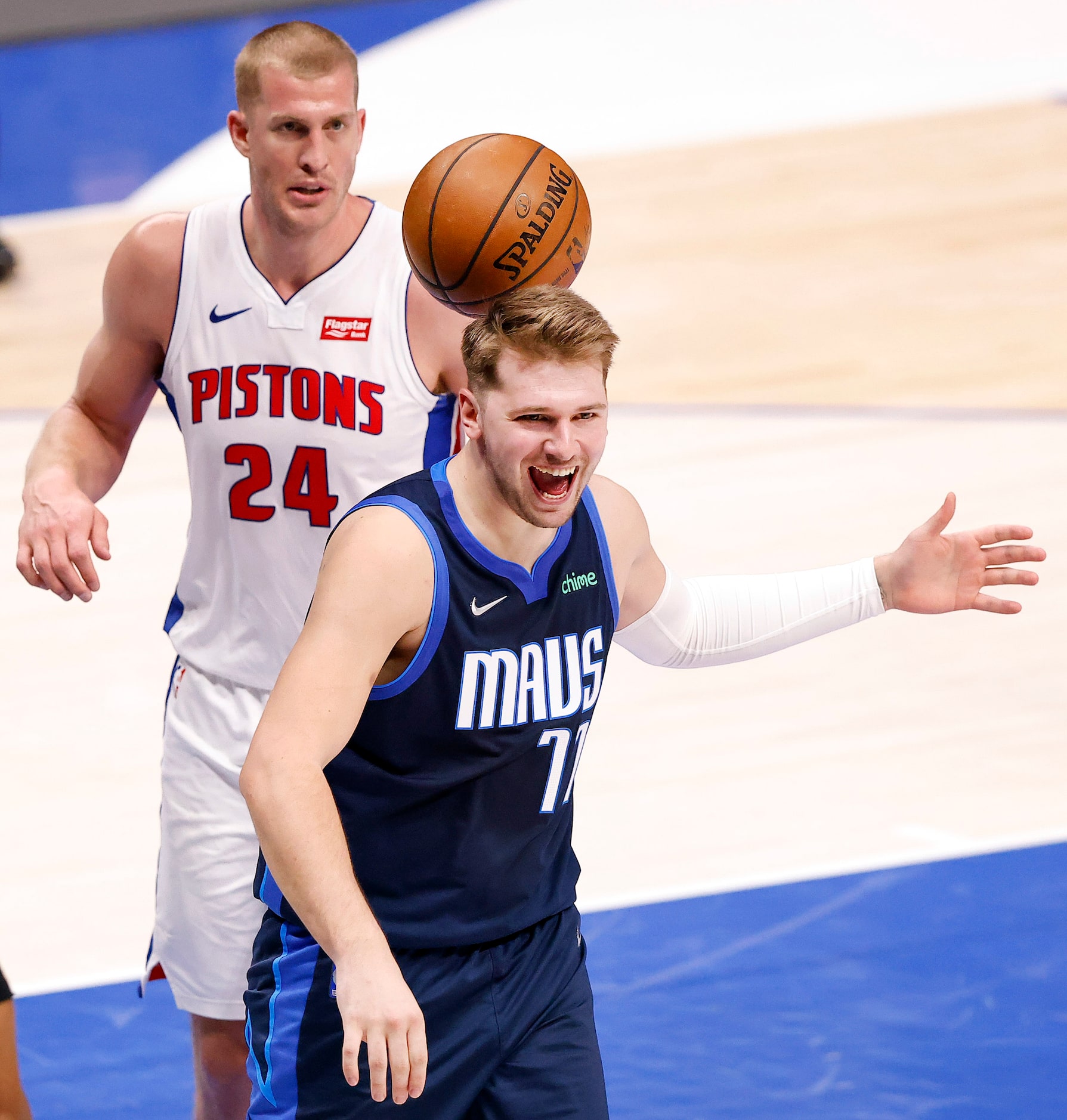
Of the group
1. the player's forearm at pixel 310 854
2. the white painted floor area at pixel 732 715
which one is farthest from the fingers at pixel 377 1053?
the white painted floor area at pixel 732 715

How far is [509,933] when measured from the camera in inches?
125

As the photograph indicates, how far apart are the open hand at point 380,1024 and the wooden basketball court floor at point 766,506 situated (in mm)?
2769

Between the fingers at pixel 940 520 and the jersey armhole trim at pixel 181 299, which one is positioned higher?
the jersey armhole trim at pixel 181 299

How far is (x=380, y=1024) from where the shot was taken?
103 inches

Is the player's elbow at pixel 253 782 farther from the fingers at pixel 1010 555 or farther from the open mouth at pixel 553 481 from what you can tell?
the fingers at pixel 1010 555

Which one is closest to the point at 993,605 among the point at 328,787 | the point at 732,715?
the point at 328,787

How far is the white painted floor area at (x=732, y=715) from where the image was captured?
573 centimetres

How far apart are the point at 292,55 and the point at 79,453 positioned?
979mm

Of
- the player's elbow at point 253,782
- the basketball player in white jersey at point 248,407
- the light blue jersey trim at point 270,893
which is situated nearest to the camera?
the player's elbow at point 253,782

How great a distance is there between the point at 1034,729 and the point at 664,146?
8.49 metres

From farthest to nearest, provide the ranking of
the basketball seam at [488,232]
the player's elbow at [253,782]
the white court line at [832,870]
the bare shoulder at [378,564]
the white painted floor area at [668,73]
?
the white painted floor area at [668,73]
the white court line at [832,870]
the basketball seam at [488,232]
the bare shoulder at [378,564]
the player's elbow at [253,782]

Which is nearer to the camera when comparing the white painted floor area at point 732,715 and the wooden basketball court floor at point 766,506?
the white painted floor area at point 732,715

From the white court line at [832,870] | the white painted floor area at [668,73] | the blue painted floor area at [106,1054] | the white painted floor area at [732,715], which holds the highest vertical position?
the white painted floor area at [668,73]

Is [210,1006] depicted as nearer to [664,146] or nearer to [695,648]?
[695,648]
